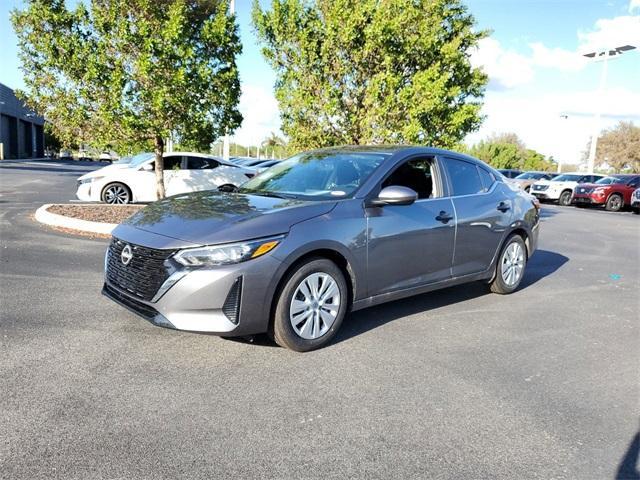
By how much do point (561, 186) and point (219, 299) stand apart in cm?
2485

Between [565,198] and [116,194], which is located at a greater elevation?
[116,194]

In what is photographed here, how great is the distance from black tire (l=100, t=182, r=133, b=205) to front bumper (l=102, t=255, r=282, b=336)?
388 inches

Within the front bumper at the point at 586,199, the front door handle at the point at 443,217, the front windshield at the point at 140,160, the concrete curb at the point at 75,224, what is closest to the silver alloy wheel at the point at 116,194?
the front windshield at the point at 140,160

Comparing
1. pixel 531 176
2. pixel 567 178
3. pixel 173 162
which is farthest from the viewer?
pixel 531 176

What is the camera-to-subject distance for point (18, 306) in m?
4.79

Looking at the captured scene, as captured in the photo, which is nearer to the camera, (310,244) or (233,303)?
(233,303)

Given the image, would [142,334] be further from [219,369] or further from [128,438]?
[128,438]

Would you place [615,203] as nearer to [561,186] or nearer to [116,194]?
[561,186]

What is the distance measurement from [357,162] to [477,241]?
1.64 m

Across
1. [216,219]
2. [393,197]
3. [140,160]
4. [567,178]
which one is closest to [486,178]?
[393,197]

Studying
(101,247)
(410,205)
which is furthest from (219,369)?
(101,247)

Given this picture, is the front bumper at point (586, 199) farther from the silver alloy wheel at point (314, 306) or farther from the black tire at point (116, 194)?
the silver alloy wheel at point (314, 306)

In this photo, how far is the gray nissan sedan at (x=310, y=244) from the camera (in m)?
3.64

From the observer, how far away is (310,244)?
12.9ft
